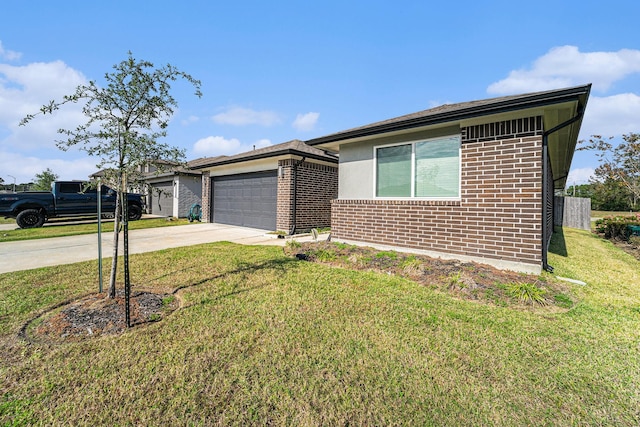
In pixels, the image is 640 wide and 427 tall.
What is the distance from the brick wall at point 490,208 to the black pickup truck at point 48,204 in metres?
11.9

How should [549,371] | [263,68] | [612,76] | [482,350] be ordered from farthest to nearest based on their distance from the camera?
[612,76] → [263,68] → [482,350] → [549,371]

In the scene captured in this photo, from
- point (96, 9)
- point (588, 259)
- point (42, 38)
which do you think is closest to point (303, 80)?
point (96, 9)

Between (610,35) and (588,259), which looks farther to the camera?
(610,35)

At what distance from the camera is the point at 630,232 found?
1040 cm

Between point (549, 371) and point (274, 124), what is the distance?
56.5ft

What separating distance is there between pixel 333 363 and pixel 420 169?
16.0 feet

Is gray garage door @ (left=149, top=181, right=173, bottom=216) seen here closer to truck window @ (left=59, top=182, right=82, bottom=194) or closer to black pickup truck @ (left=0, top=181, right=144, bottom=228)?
black pickup truck @ (left=0, top=181, right=144, bottom=228)

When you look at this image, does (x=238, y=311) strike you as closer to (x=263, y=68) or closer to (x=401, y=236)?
(x=401, y=236)

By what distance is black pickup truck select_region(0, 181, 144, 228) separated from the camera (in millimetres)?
11102

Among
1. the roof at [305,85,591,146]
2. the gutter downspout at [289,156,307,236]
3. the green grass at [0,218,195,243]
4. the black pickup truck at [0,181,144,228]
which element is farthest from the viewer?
the black pickup truck at [0,181,144,228]

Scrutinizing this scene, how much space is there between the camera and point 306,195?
1043cm

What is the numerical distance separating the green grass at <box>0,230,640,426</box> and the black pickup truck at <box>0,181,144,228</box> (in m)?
10.6

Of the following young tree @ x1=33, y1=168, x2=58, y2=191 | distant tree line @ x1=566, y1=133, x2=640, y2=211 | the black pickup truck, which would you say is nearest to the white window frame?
the black pickup truck

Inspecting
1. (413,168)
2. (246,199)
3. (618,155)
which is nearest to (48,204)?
(246,199)
